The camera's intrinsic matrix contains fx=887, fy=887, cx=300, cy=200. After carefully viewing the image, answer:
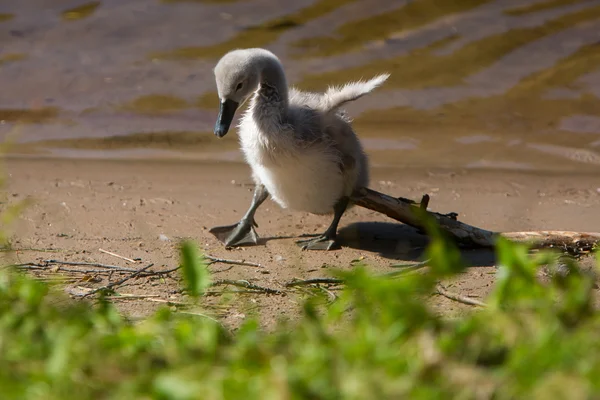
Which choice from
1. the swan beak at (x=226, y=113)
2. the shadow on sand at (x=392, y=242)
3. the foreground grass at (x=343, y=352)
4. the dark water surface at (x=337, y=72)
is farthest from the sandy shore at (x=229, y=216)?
the foreground grass at (x=343, y=352)

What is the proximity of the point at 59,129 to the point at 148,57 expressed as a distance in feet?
5.77

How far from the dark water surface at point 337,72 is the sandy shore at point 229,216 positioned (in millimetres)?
503

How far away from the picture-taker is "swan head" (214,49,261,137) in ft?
18.1

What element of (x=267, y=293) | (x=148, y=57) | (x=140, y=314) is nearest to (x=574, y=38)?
(x=148, y=57)

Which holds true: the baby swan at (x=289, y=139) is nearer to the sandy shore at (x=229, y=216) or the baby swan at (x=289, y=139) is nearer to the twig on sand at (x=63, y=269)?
the sandy shore at (x=229, y=216)

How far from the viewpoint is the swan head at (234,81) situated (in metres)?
5.51

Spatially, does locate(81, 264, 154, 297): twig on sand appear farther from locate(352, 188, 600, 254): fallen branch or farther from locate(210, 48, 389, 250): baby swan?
locate(352, 188, 600, 254): fallen branch

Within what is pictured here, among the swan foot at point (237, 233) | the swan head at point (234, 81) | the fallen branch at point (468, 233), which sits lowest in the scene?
the swan foot at point (237, 233)

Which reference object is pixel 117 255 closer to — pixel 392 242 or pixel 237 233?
pixel 237 233

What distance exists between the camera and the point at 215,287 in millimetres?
4453

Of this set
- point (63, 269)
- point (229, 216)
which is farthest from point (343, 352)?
point (229, 216)

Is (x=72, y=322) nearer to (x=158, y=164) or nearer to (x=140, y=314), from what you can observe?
(x=140, y=314)

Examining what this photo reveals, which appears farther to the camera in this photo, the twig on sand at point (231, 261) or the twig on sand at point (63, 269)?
the twig on sand at point (231, 261)

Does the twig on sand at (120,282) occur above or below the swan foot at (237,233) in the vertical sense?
above
